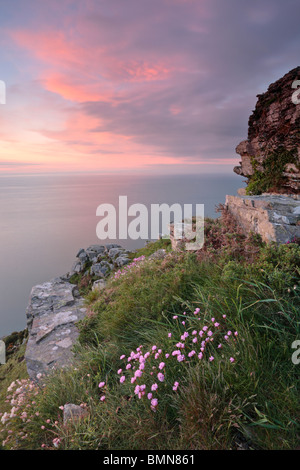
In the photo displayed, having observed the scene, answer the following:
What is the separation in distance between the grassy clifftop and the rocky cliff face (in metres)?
5.82

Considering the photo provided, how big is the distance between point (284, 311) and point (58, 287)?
9.61 meters

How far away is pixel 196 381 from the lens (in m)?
2.56

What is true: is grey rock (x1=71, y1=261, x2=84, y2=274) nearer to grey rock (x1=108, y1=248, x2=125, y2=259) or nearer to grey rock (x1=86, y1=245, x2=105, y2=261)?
grey rock (x1=86, y1=245, x2=105, y2=261)

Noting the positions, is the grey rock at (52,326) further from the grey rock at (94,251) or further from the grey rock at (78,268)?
the grey rock at (94,251)

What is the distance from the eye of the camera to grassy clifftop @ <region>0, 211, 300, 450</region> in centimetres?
229

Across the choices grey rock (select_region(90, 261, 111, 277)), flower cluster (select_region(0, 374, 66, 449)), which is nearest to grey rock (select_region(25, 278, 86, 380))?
flower cluster (select_region(0, 374, 66, 449))

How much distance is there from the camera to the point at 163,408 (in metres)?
2.62

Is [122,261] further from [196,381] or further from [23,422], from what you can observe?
[196,381]

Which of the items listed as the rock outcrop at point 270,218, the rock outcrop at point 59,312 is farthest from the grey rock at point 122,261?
the rock outcrop at point 270,218

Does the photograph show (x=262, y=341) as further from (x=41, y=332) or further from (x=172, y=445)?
(x=41, y=332)

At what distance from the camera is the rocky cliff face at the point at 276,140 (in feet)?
28.5

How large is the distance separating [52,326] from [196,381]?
5.65 metres

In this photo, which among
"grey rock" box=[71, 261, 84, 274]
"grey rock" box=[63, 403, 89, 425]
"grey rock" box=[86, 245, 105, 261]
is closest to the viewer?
"grey rock" box=[63, 403, 89, 425]

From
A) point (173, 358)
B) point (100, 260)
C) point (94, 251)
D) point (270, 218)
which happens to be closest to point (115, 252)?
point (100, 260)
